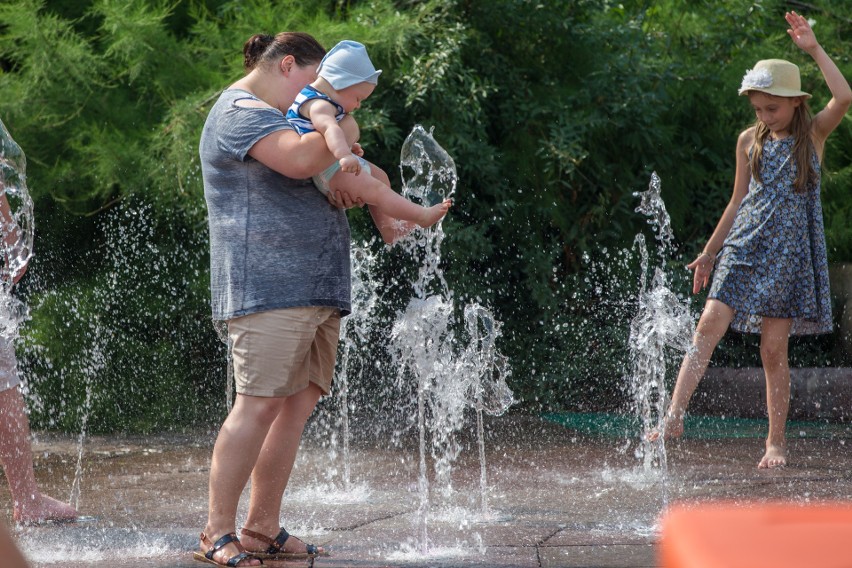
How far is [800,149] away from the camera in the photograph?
4684 mm

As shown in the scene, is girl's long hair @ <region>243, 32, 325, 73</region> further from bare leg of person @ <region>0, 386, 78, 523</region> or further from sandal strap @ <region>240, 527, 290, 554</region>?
bare leg of person @ <region>0, 386, 78, 523</region>

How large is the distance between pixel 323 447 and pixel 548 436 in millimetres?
1070

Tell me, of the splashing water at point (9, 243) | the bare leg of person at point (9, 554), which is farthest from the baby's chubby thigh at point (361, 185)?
the bare leg of person at point (9, 554)

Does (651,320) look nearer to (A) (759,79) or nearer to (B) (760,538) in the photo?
(A) (759,79)

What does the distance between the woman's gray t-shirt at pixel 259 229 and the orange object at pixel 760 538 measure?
6.04 ft

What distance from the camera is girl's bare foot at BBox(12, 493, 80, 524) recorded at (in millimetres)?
3680

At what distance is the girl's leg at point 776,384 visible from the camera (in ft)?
15.3

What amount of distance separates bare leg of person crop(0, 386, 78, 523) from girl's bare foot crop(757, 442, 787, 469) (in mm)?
2626

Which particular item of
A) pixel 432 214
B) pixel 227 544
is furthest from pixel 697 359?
pixel 227 544

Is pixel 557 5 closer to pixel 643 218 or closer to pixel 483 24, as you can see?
pixel 483 24

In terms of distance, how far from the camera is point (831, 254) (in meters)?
7.01

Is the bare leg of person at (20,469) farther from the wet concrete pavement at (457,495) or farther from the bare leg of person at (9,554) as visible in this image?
the bare leg of person at (9,554)

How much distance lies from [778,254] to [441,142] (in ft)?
7.05

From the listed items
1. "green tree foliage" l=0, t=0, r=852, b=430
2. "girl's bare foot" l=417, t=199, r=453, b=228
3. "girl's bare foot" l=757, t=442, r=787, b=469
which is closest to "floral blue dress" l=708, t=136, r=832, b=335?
"girl's bare foot" l=757, t=442, r=787, b=469
